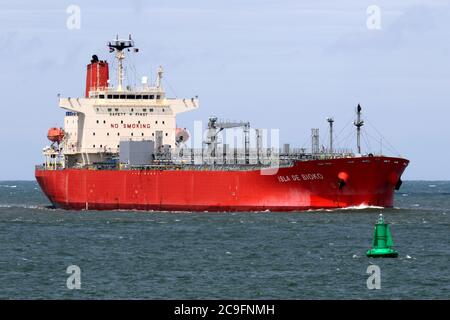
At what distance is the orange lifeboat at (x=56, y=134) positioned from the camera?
79.5 metres

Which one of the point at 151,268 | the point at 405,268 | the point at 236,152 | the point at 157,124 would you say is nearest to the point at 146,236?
the point at 151,268

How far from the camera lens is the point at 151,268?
Answer: 39219 mm

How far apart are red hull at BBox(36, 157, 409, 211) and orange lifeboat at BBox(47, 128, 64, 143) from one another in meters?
4.83

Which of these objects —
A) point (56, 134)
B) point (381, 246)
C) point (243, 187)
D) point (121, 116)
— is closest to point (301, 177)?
point (243, 187)

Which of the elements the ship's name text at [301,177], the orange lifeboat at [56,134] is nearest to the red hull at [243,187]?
the ship's name text at [301,177]

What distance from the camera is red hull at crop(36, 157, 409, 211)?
62031 mm

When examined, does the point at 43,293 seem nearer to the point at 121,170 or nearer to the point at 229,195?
the point at 229,195

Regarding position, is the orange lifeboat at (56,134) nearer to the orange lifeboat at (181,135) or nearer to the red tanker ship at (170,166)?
the red tanker ship at (170,166)

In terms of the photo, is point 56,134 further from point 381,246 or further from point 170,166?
point 381,246

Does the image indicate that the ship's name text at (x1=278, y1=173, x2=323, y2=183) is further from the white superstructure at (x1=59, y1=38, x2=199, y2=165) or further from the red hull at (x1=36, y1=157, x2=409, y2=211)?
the white superstructure at (x1=59, y1=38, x2=199, y2=165)

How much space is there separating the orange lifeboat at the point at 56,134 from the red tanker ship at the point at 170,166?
7 centimetres

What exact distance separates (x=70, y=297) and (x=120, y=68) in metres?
45.9

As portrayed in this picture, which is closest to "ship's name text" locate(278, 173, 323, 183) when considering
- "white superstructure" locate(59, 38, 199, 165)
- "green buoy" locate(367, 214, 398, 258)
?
"white superstructure" locate(59, 38, 199, 165)

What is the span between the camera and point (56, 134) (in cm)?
7950
